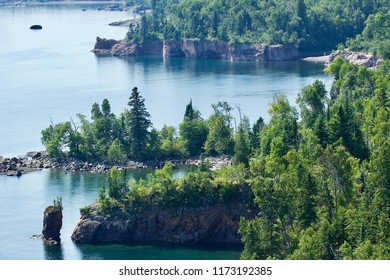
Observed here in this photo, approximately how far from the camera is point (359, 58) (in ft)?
440

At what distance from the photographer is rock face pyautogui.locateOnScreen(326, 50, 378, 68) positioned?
130375 mm

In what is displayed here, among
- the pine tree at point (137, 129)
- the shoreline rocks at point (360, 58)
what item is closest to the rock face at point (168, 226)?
the pine tree at point (137, 129)

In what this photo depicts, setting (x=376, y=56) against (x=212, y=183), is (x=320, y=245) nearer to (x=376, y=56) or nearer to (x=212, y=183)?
(x=212, y=183)

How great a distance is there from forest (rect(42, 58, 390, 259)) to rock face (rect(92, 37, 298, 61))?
175 feet

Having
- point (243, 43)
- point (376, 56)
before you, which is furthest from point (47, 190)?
point (243, 43)

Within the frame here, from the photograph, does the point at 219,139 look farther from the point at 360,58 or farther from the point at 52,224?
the point at 360,58

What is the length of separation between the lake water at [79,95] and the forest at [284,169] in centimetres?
346

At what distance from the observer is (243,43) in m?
152

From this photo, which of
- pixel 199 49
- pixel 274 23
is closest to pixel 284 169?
pixel 199 49

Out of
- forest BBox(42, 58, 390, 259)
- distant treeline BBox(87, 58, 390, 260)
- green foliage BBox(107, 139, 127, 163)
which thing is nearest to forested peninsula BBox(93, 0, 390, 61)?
forest BBox(42, 58, 390, 259)

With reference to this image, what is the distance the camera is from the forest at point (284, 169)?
58062mm

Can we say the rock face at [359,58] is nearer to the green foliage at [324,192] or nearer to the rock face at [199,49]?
the rock face at [199,49]

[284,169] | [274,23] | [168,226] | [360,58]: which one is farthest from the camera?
[274,23]

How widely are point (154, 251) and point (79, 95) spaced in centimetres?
5441
